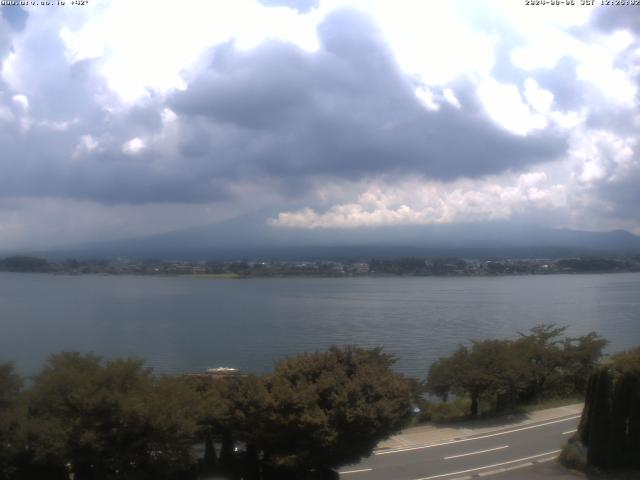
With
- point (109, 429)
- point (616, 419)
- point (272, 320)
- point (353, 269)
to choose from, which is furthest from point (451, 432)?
point (353, 269)

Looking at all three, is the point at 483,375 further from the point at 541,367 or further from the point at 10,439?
the point at 10,439

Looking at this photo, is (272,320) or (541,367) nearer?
(541,367)

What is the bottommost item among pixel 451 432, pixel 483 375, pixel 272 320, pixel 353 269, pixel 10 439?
pixel 272 320

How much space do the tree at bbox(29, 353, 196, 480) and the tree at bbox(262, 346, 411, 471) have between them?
4.60 ft

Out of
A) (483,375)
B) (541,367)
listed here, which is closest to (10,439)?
(483,375)

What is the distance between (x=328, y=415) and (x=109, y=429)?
334cm

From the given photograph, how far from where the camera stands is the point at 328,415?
1055cm

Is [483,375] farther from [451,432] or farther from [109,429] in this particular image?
[109,429]

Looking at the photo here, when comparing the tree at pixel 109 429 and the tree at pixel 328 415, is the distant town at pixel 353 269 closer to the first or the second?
the tree at pixel 328 415

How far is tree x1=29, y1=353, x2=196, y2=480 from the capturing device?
31.6 ft

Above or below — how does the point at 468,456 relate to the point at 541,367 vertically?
below

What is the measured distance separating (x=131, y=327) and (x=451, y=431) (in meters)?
35.3

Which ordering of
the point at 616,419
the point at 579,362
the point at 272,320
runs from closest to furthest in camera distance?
the point at 616,419, the point at 579,362, the point at 272,320

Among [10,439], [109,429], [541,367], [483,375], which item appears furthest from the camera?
[541,367]
